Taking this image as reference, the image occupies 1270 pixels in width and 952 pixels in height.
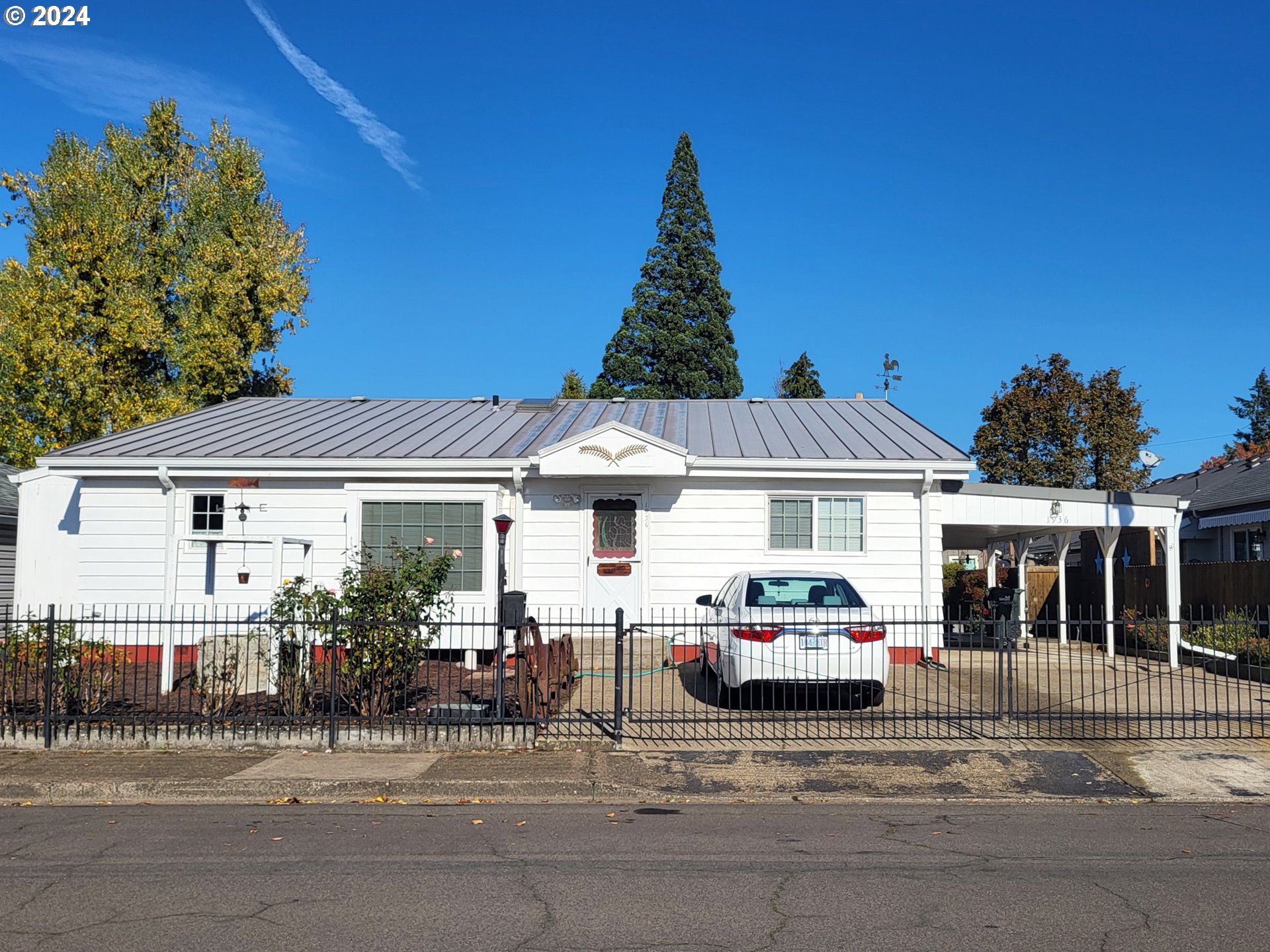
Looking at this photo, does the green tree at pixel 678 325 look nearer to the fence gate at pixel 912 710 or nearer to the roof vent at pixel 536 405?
the roof vent at pixel 536 405

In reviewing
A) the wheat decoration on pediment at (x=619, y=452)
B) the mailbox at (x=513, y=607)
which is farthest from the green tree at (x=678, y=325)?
the mailbox at (x=513, y=607)

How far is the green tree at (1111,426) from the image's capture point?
37.7 metres

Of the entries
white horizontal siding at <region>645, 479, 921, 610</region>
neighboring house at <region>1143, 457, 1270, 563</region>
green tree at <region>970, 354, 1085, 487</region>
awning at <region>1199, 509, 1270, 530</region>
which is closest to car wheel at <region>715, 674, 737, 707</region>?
white horizontal siding at <region>645, 479, 921, 610</region>

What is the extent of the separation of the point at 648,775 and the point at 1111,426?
32981 millimetres

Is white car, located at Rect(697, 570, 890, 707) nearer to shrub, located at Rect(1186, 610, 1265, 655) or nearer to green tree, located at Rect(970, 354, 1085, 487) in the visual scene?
shrub, located at Rect(1186, 610, 1265, 655)

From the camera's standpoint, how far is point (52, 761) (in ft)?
33.4

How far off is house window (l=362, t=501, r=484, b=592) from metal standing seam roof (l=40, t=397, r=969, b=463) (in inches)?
32.0

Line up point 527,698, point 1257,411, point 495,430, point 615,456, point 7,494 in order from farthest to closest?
point 1257,411 < point 7,494 < point 495,430 < point 615,456 < point 527,698

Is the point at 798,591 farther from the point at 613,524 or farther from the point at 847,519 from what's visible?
the point at 613,524

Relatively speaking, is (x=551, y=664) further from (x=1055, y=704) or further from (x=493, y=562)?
(x=1055, y=704)

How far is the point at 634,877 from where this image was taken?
21.1ft

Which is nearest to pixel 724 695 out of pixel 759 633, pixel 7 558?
pixel 759 633

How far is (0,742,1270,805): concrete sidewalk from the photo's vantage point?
9.13 metres

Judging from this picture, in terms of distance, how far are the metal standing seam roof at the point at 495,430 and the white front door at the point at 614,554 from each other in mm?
1280
